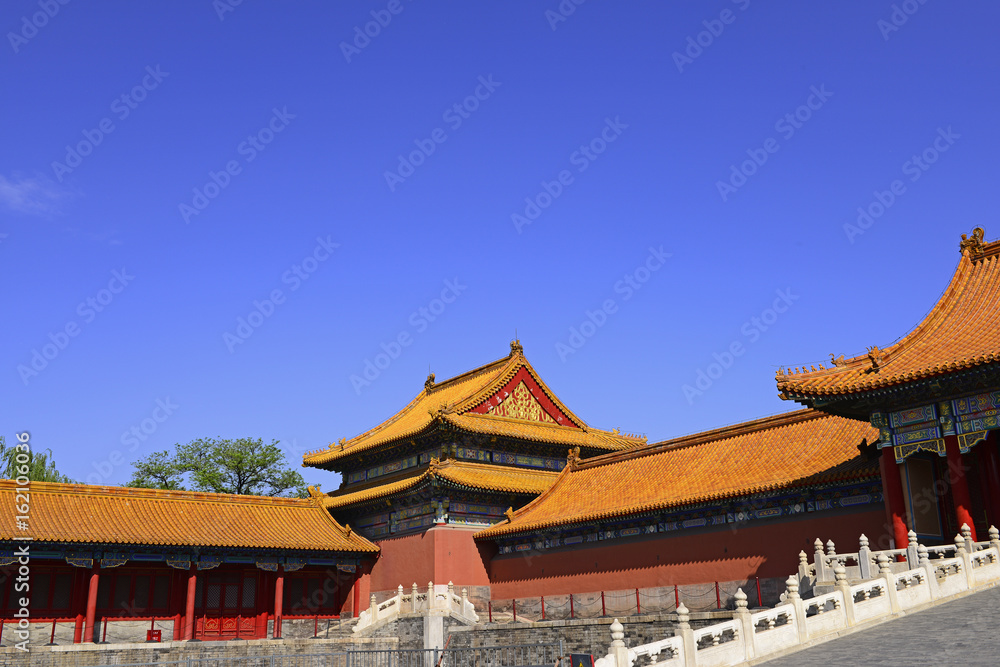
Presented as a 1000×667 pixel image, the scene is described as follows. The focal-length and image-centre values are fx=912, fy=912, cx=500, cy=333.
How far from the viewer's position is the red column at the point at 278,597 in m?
30.5

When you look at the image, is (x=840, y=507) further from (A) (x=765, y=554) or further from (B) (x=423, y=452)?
(B) (x=423, y=452)

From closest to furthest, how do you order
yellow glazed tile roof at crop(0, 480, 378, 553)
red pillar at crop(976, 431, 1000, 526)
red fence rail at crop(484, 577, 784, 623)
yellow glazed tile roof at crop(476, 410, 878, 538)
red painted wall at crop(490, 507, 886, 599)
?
red pillar at crop(976, 431, 1000, 526) → red painted wall at crop(490, 507, 886, 599) → red fence rail at crop(484, 577, 784, 623) → yellow glazed tile roof at crop(476, 410, 878, 538) → yellow glazed tile roof at crop(0, 480, 378, 553)

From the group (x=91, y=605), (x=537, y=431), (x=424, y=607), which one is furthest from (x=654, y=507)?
(x=91, y=605)

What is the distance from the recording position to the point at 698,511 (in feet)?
82.7

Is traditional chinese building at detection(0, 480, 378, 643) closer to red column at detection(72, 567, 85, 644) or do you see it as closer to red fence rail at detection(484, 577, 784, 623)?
red column at detection(72, 567, 85, 644)

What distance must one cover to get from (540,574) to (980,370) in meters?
15.9

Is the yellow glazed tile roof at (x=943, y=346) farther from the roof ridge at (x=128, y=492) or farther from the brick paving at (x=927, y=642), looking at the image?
the roof ridge at (x=128, y=492)

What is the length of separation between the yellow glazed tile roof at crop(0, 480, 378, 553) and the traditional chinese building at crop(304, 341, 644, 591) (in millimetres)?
1814

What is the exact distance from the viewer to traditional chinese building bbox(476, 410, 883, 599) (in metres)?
22.7

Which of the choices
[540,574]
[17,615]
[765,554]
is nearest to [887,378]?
[765,554]

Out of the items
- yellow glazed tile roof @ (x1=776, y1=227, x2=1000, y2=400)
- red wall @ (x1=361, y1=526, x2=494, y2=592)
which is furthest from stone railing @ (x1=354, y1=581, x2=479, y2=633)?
yellow glazed tile roof @ (x1=776, y1=227, x2=1000, y2=400)

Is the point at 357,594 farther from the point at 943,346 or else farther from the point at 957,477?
the point at 943,346

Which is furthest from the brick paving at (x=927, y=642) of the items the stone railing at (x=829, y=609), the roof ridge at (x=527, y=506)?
the roof ridge at (x=527, y=506)

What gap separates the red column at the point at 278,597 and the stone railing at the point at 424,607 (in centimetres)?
275
